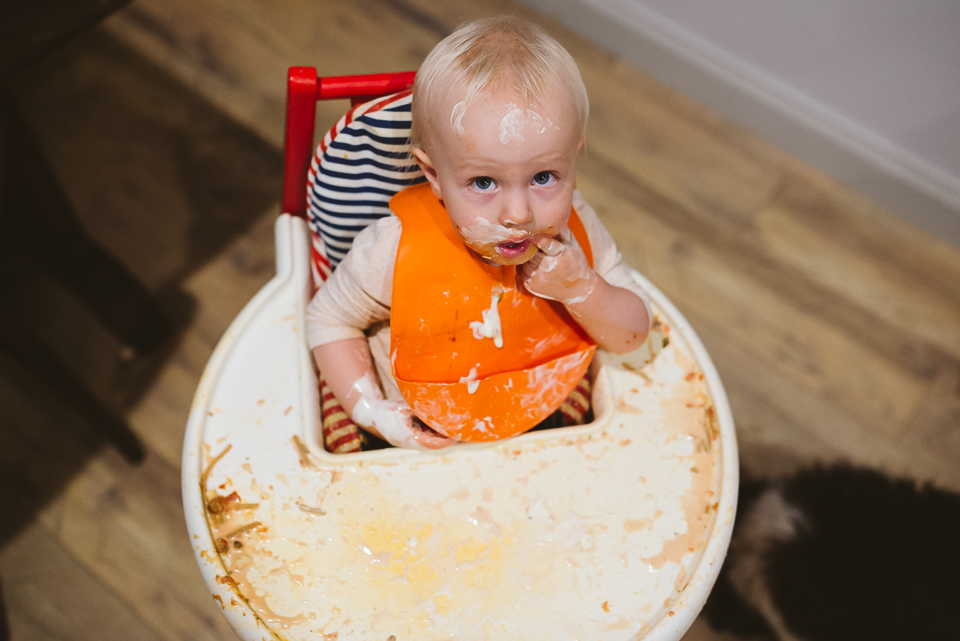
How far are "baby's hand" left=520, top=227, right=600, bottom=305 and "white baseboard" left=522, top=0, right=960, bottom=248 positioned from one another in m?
1.12

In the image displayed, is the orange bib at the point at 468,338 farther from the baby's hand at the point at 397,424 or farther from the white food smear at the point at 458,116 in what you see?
the white food smear at the point at 458,116

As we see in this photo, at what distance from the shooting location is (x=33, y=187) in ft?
3.38

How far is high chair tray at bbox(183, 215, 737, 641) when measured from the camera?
0.58 meters

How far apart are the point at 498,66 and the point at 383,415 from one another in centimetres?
34

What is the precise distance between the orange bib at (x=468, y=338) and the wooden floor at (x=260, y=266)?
0.65 metres

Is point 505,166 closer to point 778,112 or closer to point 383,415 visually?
point 383,415

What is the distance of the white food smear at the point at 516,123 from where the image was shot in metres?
0.48

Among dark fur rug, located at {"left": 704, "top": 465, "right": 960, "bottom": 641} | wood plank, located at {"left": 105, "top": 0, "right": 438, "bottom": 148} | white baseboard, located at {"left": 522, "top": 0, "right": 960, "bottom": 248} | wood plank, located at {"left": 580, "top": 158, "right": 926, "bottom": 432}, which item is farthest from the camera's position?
wood plank, located at {"left": 105, "top": 0, "right": 438, "bottom": 148}

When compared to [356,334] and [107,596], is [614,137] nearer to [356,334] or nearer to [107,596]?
[356,334]

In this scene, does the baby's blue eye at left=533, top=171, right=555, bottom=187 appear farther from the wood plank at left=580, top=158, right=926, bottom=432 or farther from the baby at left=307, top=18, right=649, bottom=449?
the wood plank at left=580, top=158, right=926, bottom=432

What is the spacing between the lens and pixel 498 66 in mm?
486

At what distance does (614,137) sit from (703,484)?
103cm

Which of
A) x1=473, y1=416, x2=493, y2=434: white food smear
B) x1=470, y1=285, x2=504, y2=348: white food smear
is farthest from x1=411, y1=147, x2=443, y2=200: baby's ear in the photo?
x1=473, y1=416, x2=493, y2=434: white food smear

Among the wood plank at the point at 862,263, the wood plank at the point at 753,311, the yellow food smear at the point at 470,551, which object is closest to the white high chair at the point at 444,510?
the yellow food smear at the point at 470,551
